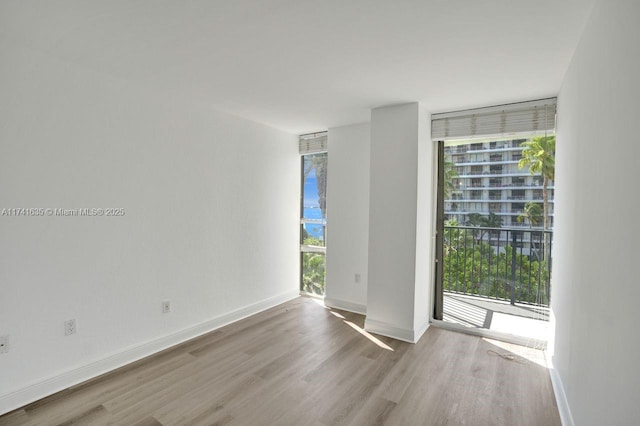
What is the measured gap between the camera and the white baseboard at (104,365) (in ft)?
7.07

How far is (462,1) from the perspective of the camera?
1.57 m

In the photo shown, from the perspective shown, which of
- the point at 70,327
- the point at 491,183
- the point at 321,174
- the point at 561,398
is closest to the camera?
the point at 561,398

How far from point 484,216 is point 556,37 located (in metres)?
2.05

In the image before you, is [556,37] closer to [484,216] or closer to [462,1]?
[462,1]

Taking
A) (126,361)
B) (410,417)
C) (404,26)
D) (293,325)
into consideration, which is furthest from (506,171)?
(126,361)

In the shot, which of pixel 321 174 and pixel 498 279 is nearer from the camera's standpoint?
pixel 498 279

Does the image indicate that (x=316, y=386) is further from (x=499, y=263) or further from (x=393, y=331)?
(x=499, y=263)

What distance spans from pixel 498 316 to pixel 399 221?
1.61 m

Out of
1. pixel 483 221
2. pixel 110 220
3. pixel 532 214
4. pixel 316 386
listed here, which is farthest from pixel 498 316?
pixel 110 220

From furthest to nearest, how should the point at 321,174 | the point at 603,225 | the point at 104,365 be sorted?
the point at 321,174, the point at 104,365, the point at 603,225

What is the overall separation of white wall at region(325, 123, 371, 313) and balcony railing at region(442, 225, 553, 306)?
1008mm

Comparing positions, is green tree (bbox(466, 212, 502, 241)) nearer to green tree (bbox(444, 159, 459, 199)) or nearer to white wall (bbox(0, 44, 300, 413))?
green tree (bbox(444, 159, 459, 199))

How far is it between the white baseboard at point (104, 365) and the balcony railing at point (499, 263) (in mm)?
2561

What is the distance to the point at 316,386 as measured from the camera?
2.45m
